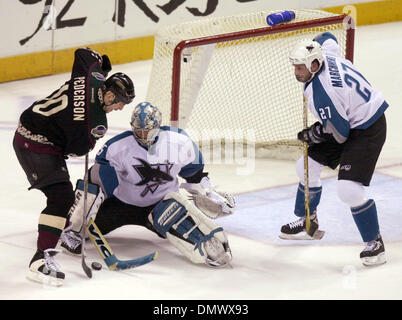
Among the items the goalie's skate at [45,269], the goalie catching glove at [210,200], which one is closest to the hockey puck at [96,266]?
the goalie's skate at [45,269]

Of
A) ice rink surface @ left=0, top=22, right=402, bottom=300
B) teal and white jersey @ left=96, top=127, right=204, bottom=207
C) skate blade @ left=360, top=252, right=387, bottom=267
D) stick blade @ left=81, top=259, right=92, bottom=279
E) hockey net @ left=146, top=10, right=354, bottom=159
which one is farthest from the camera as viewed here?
hockey net @ left=146, top=10, right=354, bottom=159

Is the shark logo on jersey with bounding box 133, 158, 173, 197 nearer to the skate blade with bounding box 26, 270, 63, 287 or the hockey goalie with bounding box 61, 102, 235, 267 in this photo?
the hockey goalie with bounding box 61, 102, 235, 267

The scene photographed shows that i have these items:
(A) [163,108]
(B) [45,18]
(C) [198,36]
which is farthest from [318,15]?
(B) [45,18]

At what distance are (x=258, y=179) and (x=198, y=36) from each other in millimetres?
978

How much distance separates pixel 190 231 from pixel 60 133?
2.64ft

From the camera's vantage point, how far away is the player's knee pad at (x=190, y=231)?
5301 millimetres

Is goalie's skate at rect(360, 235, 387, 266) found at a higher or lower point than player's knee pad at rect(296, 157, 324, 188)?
lower

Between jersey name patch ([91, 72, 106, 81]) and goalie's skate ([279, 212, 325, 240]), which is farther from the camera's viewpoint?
goalie's skate ([279, 212, 325, 240])

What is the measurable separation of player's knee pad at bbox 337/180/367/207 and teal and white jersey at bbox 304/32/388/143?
23cm

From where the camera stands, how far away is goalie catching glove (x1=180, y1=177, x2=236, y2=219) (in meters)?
5.50

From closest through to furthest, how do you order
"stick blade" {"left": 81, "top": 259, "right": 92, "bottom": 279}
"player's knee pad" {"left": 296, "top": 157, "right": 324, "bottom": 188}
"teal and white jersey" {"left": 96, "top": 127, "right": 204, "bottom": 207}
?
"stick blade" {"left": 81, "top": 259, "right": 92, "bottom": 279}, "teal and white jersey" {"left": 96, "top": 127, "right": 204, "bottom": 207}, "player's knee pad" {"left": 296, "top": 157, "right": 324, "bottom": 188}

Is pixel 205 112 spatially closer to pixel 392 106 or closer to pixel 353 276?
pixel 392 106

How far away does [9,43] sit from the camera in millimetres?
9062

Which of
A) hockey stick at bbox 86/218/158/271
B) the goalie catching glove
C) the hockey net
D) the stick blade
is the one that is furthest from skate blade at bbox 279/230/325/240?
the stick blade
